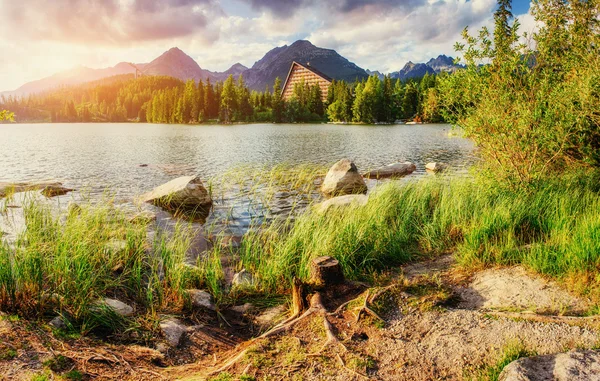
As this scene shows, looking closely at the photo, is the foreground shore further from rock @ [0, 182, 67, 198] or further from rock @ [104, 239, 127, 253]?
rock @ [0, 182, 67, 198]

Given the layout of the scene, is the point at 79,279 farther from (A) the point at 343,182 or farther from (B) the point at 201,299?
(A) the point at 343,182

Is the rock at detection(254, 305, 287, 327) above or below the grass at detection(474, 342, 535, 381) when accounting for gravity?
below

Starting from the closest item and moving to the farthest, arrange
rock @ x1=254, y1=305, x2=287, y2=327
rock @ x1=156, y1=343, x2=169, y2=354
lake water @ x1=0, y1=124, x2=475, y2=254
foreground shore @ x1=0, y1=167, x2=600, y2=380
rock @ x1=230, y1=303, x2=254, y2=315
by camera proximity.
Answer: foreground shore @ x1=0, y1=167, x2=600, y2=380, rock @ x1=156, y1=343, x2=169, y2=354, rock @ x1=254, y1=305, x2=287, y2=327, rock @ x1=230, y1=303, x2=254, y2=315, lake water @ x1=0, y1=124, x2=475, y2=254

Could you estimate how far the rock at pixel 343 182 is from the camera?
634 inches

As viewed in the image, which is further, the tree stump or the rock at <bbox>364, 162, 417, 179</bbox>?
the rock at <bbox>364, 162, 417, 179</bbox>

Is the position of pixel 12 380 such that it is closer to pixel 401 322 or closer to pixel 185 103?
pixel 401 322

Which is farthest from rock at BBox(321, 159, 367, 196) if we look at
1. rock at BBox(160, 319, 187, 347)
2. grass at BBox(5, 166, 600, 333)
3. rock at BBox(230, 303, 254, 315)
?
rock at BBox(160, 319, 187, 347)

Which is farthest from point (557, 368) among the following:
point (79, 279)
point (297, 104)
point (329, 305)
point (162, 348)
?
point (297, 104)

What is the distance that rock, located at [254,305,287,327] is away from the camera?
17.6 ft

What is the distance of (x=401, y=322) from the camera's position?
181 inches

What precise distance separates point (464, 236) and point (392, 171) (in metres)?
14.6

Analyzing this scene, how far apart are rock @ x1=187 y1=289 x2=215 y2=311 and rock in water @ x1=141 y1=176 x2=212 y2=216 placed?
7.49m

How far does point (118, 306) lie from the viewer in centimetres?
541

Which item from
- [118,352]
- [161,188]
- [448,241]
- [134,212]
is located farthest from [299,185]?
[118,352]
